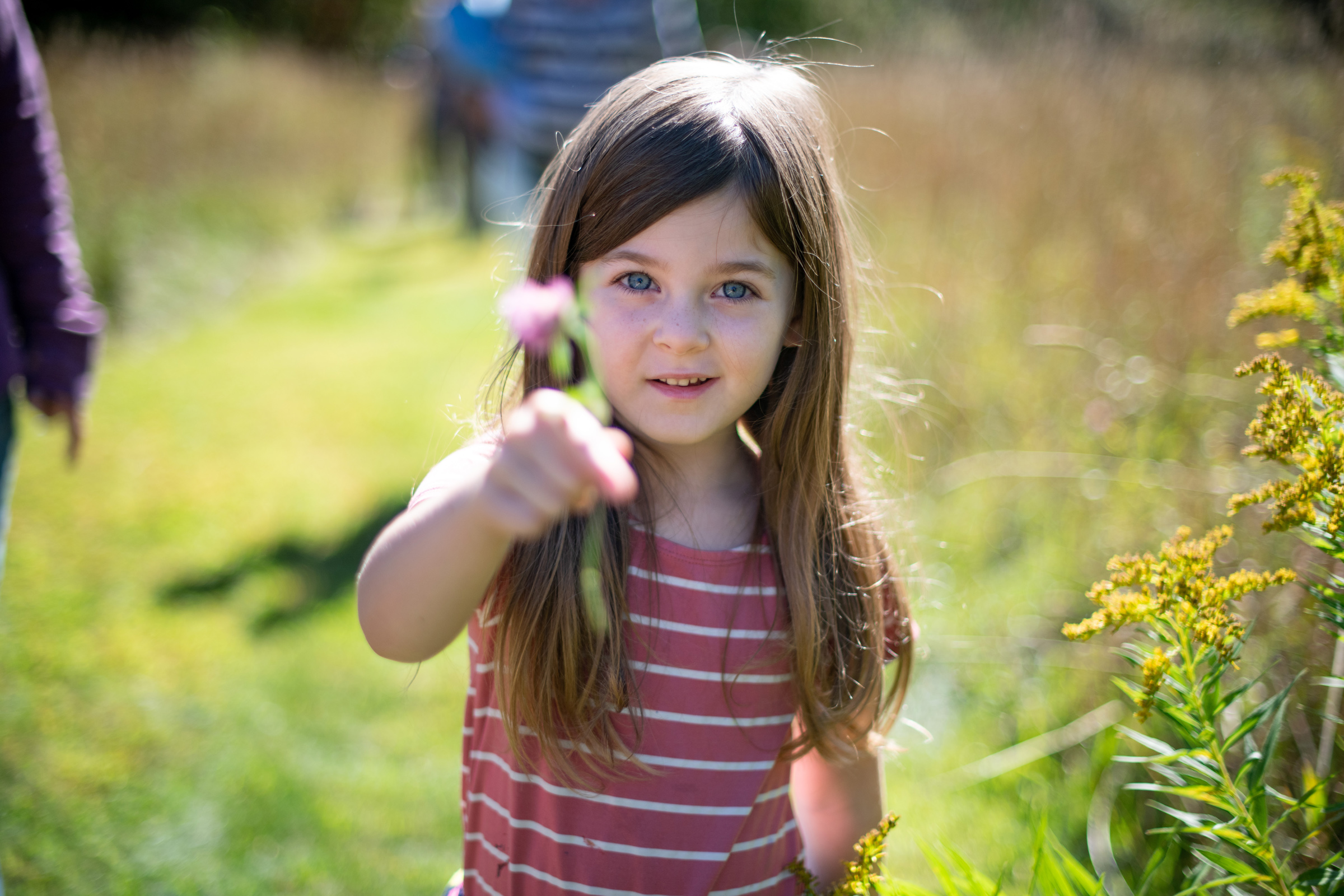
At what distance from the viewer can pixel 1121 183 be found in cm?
352

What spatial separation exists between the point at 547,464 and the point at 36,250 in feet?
5.85

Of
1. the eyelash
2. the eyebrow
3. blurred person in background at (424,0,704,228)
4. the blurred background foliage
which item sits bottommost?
the blurred background foliage

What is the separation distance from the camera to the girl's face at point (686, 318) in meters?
1.19

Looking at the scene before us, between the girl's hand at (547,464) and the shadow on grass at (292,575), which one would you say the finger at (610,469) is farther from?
the shadow on grass at (292,575)

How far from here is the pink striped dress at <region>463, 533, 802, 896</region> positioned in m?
1.28

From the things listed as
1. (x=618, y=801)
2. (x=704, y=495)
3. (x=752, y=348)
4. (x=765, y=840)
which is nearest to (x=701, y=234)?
(x=752, y=348)

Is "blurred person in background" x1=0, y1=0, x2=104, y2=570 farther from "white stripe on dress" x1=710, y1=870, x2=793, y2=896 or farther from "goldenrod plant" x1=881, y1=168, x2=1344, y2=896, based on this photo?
"goldenrod plant" x1=881, y1=168, x2=1344, y2=896

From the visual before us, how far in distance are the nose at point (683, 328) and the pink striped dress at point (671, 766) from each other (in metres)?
0.31

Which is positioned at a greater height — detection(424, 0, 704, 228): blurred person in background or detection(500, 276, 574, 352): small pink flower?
detection(424, 0, 704, 228): blurred person in background

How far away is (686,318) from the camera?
3.85 feet

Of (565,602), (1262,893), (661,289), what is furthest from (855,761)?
(661,289)

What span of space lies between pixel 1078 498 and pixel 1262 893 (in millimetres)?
1702

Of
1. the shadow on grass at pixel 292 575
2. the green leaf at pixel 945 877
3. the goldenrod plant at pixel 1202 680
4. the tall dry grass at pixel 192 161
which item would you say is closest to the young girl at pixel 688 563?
the green leaf at pixel 945 877

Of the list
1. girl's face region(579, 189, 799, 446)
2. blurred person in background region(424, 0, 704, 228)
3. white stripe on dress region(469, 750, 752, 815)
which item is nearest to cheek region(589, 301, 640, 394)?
girl's face region(579, 189, 799, 446)
